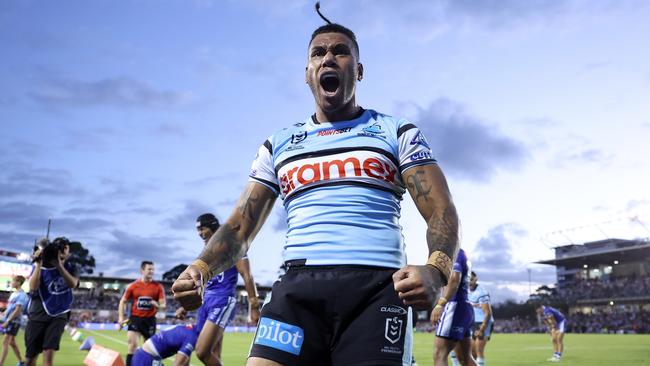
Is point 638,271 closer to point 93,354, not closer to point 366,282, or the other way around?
point 93,354

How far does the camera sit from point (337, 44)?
316cm

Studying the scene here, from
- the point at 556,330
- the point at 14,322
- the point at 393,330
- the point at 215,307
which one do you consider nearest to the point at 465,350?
the point at 215,307

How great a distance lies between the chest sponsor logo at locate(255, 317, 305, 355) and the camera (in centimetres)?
254

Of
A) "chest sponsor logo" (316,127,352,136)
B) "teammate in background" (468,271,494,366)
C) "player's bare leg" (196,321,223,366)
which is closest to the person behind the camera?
"chest sponsor logo" (316,127,352,136)

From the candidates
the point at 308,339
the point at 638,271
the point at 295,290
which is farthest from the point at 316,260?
the point at 638,271

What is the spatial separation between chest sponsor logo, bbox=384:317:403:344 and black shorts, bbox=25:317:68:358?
7.78 meters

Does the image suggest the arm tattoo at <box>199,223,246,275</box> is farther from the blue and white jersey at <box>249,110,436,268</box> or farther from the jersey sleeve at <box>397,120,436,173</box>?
the jersey sleeve at <box>397,120,436,173</box>

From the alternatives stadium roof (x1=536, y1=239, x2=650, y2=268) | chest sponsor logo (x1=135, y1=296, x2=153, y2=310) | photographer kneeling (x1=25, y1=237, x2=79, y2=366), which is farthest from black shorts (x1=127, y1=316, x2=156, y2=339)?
stadium roof (x1=536, y1=239, x2=650, y2=268)

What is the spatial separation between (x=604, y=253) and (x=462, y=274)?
8359 centimetres

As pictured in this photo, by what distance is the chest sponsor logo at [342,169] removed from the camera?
279 centimetres

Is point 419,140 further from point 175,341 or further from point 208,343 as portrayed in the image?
point 175,341

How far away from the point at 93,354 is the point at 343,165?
10564mm

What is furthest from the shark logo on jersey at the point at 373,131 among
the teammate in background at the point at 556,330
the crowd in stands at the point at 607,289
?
the crowd in stands at the point at 607,289

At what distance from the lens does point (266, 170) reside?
3264 millimetres
